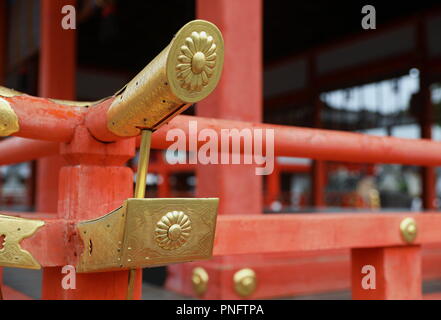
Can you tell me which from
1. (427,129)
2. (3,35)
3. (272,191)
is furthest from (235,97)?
(272,191)

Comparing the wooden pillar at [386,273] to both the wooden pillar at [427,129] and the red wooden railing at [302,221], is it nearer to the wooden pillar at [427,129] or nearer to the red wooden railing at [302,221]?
the red wooden railing at [302,221]

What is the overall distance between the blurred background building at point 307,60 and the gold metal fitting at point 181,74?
10.1 ft

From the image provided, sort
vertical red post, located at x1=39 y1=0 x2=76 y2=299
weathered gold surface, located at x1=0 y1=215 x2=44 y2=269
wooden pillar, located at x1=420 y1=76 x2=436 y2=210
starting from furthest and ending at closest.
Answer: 1. wooden pillar, located at x1=420 y1=76 x2=436 y2=210
2. vertical red post, located at x1=39 y1=0 x2=76 y2=299
3. weathered gold surface, located at x1=0 y1=215 x2=44 y2=269

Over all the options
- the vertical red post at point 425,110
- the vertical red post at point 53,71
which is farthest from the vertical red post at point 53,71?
the vertical red post at point 425,110

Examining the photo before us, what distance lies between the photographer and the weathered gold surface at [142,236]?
61 cm

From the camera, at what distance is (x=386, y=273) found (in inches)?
45.5

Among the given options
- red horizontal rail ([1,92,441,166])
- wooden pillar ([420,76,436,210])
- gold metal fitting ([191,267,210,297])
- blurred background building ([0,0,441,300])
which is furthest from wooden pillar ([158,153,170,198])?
red horizontal rail ([1,92,441,166])

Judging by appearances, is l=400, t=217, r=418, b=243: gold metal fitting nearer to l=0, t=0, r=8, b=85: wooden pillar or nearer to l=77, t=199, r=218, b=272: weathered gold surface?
l=77, t=199, r=218, b=272: weathered gold surface

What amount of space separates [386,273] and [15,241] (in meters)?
0.87

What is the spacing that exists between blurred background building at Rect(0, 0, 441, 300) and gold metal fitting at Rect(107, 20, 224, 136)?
10.1 feet

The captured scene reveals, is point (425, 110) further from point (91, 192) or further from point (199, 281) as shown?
point (91, 192)

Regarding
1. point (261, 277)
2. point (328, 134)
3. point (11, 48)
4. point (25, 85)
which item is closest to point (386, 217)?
point (328, 134)

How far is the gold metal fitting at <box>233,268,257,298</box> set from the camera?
4.89 feet
